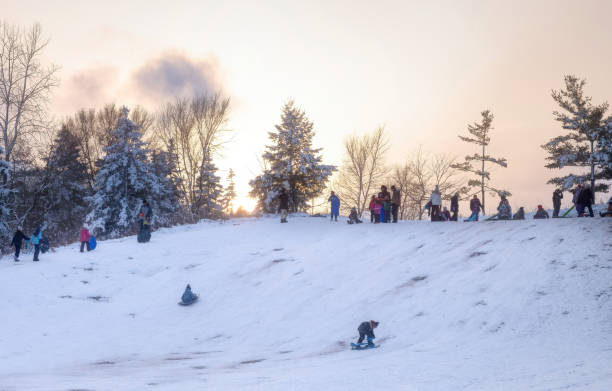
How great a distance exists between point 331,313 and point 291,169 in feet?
65.5

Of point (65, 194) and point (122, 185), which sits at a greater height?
point (122, 185)

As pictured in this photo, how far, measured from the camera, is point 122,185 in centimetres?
3341

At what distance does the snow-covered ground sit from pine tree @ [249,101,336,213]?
10898 millimetres

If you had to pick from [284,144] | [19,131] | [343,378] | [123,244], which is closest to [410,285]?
[343,378]

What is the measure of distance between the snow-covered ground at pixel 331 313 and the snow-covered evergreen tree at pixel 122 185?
11.7m

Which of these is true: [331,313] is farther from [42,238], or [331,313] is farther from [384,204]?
[42,238]

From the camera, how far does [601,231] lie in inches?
515

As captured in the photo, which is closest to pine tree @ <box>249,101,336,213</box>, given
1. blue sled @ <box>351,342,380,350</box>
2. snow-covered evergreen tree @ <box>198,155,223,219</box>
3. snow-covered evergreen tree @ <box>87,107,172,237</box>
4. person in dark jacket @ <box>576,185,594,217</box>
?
snow-covered evergreen tree @ <box>87,107,172,237</box>

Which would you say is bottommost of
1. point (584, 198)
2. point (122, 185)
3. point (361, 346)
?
point (361, 346)

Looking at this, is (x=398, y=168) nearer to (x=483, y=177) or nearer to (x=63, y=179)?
(x=483, y=177)

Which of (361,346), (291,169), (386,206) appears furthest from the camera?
(291,169)

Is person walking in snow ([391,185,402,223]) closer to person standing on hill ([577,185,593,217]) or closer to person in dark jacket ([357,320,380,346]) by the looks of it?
person standing on hill ([577,185,593,217])

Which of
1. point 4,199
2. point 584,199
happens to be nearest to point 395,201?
point 584,199

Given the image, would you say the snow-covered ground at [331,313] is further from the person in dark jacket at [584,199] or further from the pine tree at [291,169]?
the pine tree at [291,169]
